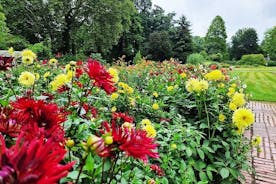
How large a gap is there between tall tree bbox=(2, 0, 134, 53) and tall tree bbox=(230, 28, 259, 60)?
80.8ft

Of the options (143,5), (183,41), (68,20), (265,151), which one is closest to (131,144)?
(265,151)

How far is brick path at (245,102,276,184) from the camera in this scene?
9.85 ft

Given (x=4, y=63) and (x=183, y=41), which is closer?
(x=4, y=63)

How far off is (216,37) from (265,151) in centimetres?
3406

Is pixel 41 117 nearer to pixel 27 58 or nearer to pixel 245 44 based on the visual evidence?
pixel 27 58

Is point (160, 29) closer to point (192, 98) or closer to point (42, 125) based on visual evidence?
point (192, 98)

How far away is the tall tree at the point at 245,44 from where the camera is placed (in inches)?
1577

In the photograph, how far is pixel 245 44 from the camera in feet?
132

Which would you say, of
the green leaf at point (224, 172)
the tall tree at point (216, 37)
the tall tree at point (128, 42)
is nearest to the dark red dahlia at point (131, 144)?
the green leaf at point (224, 172)

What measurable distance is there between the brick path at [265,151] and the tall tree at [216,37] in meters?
29.7

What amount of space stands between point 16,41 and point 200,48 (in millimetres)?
23750

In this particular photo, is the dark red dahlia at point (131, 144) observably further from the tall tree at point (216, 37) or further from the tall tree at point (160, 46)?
the tall tree at point (216, 37)

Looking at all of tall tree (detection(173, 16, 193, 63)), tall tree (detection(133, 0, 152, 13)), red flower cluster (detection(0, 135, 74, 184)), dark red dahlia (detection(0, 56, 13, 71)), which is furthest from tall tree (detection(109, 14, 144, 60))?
red flower cluster (detection(0, 135, 74, 184))

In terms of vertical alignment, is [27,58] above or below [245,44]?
below
